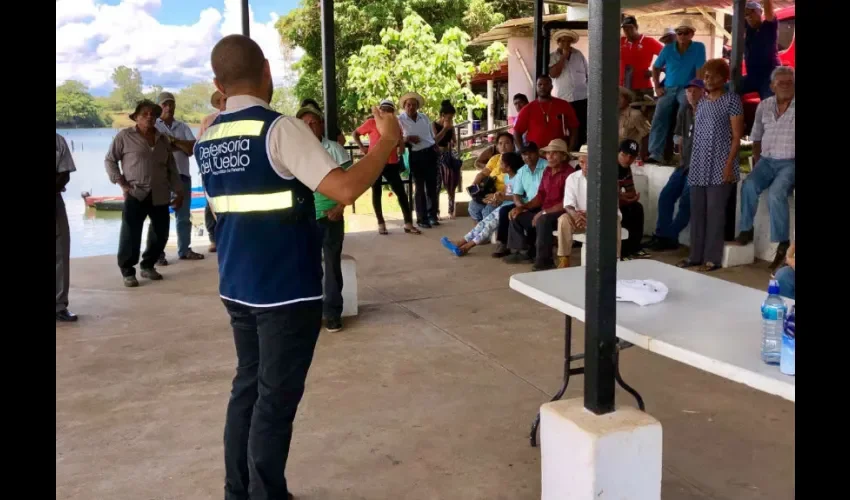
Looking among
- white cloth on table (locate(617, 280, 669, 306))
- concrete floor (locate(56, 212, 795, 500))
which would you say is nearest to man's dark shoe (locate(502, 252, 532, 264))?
concrete floor (locate(56, 212, 795, 500))

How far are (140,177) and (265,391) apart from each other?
4.76m

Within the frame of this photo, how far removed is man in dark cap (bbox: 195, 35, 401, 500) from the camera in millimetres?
2621

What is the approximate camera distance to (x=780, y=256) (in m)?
6.99

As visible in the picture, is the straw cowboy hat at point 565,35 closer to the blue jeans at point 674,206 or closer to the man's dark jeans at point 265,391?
the blue jeans at point 674,206

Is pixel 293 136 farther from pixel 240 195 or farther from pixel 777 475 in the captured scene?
pixel 777 475

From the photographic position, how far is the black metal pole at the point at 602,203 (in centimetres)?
238

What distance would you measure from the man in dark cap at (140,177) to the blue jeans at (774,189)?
5182mm

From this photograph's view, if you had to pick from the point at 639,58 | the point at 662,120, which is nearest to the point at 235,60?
the point at 662,120

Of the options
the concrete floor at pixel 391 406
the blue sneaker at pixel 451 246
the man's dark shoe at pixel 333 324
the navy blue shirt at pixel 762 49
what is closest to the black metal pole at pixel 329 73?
the man's dark shoe at pixel 333 324

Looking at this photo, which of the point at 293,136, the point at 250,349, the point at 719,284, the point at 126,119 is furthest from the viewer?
the point at 126,119
